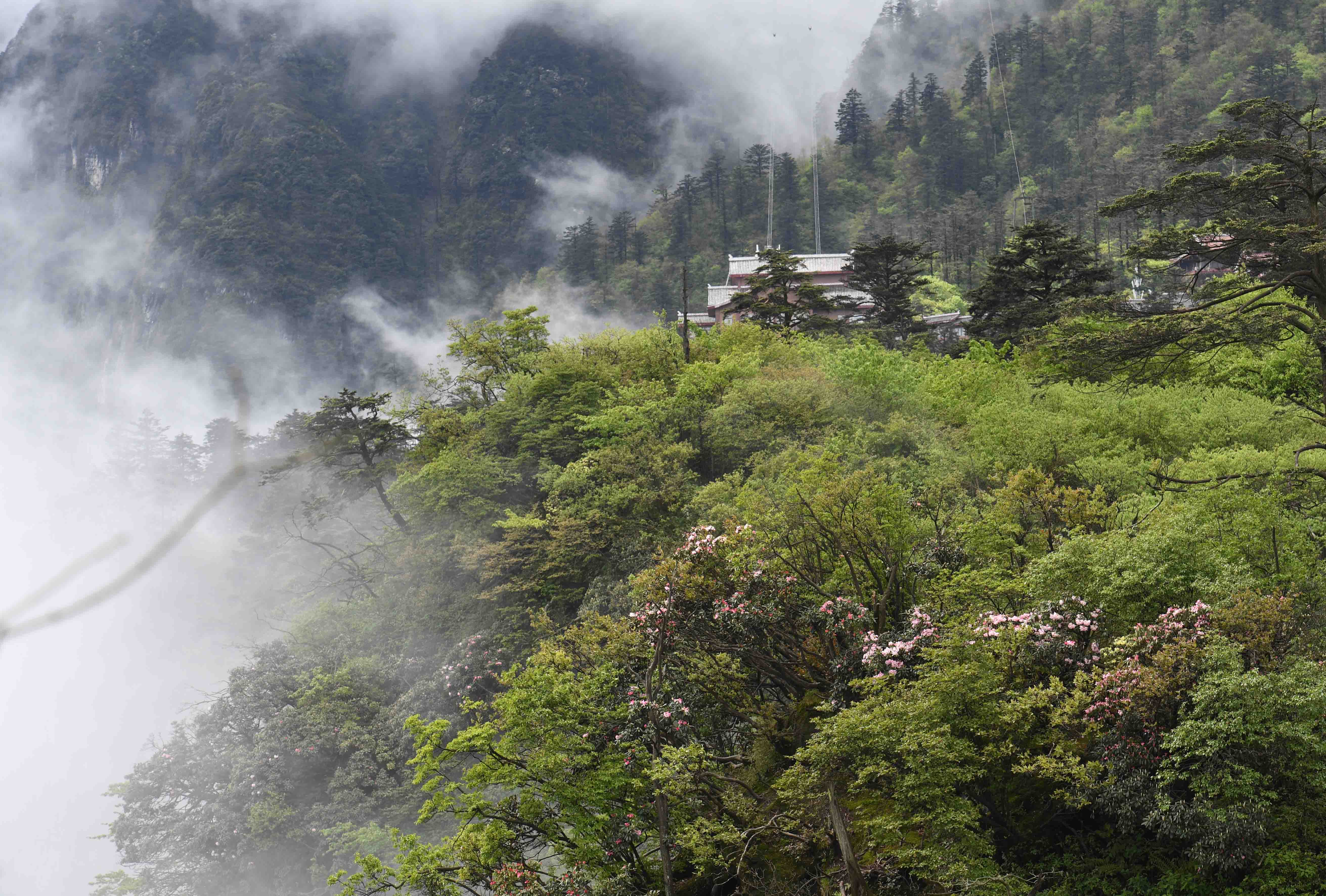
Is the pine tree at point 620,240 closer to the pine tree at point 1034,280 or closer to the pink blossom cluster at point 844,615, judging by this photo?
the pine tree at point 1034,280

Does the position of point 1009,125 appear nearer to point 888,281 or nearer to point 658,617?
point 888,281

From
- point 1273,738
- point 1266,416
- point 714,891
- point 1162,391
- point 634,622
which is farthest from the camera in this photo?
point 1162,391

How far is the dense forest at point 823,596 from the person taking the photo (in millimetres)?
10023

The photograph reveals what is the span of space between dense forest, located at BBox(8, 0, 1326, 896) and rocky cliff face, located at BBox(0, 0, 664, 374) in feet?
208

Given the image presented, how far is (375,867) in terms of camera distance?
1211 cm

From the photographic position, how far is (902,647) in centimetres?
1209

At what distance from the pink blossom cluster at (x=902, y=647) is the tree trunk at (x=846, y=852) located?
1.93 m

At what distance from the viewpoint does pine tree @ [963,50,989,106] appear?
9081 centimetres

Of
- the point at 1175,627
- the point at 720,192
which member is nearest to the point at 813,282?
the point at 720,192

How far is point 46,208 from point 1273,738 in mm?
173224

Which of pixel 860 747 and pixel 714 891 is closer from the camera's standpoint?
pixel 860 747

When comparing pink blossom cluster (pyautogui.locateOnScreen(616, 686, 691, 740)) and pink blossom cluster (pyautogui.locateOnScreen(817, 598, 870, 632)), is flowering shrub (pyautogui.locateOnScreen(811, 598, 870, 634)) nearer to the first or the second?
pink blossom cluster (pyautogui.locateOnScreen(817, 598, 870, 632))

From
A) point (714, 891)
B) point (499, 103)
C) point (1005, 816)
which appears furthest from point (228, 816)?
point (499, 103)

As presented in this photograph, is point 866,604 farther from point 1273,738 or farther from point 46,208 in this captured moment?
point 46,208
